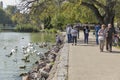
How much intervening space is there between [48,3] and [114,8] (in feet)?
22.4

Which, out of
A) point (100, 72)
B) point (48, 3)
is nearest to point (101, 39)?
point (100, 72)

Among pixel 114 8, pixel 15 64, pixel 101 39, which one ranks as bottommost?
pixel 15 64

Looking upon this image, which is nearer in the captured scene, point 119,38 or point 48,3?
point 119,38

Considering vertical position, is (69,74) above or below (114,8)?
below

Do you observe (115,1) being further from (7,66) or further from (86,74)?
(86,74)

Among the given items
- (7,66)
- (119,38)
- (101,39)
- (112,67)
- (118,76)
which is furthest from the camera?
(119,38)

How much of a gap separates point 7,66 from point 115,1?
14839mm

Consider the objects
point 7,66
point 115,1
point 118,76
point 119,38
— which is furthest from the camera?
point 115,1

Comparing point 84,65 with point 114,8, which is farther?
point 114,8

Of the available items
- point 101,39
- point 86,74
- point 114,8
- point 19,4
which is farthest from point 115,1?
point 86,74

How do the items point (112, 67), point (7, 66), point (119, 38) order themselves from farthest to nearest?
point (119, 38), point (7, 66), point (112, 67)

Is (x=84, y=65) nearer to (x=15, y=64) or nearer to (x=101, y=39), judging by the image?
(x=101, y=39)

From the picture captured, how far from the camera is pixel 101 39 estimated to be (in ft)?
79.9

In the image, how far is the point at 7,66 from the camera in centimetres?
2684
